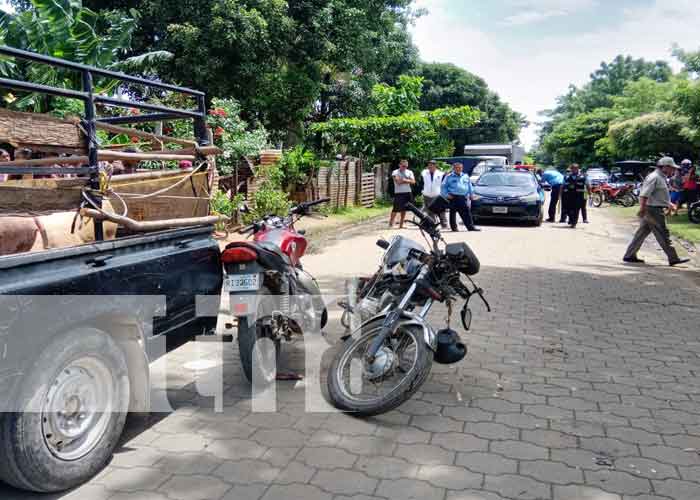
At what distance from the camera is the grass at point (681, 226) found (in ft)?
46.9

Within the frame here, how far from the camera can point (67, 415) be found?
306 centimetres

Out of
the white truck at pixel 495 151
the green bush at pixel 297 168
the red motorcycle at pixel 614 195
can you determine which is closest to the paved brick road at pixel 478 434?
the green bush at pixel 297 168

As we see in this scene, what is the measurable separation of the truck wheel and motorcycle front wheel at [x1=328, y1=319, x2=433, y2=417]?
4.44ft

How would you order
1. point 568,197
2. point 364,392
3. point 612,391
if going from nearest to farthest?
point 364,392, point 612,391, point 568,197

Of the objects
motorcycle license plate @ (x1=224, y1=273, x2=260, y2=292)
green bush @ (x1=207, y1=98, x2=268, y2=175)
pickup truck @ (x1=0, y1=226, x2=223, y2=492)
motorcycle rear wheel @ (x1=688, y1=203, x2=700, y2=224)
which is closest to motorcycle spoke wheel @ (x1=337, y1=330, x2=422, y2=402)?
motorcycle license plate @ (x1=224, y1=273, x2=260, y2=292)

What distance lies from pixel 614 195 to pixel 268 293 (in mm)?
26055

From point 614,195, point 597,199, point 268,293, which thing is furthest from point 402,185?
point 614,195

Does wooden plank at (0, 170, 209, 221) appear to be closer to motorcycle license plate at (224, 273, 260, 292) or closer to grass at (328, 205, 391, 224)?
motorcycle license plate at (224, 273, 260, 292)

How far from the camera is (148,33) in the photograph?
2141 centimetres

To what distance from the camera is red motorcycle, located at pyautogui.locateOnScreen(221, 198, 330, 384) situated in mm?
4324

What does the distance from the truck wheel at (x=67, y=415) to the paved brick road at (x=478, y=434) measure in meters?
0.17

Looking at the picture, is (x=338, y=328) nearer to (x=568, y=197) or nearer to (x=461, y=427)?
(x=461, y=427)

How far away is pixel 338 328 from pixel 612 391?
264cm

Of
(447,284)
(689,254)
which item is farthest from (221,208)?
(689,254)
